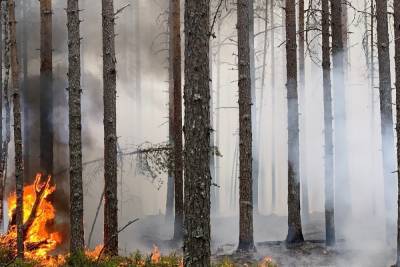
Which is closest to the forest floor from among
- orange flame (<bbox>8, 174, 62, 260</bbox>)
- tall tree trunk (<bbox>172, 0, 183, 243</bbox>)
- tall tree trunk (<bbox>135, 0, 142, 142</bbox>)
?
tall tree trunk (<bbox>172, 0, 183, 243</bbox>)

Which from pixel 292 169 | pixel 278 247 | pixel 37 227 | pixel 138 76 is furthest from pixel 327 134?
pixel 138 76

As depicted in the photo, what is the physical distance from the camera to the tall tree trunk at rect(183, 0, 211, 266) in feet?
18.2

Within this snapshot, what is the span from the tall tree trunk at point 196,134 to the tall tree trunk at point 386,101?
25.6ft

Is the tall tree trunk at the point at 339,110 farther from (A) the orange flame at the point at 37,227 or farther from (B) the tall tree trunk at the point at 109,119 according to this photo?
(A) the orange flame at the point at 37,227

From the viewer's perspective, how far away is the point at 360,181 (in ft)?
99.5

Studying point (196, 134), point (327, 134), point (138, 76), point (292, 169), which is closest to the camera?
point (196, 134)

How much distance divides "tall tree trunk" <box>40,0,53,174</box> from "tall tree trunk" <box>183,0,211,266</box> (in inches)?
415

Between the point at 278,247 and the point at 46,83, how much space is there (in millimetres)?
8874

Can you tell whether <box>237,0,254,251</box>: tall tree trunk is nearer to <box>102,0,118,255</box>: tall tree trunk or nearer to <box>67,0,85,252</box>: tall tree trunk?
<box>102,0,118,255</box>: tall tree trunk

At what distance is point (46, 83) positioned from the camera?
1553 centimetres

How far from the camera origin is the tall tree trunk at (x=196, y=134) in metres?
5.54

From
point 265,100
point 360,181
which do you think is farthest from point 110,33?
point 265,100

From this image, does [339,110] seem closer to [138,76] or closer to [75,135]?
[75,135]

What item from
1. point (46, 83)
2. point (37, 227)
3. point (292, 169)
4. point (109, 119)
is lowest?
point (37, 227)
